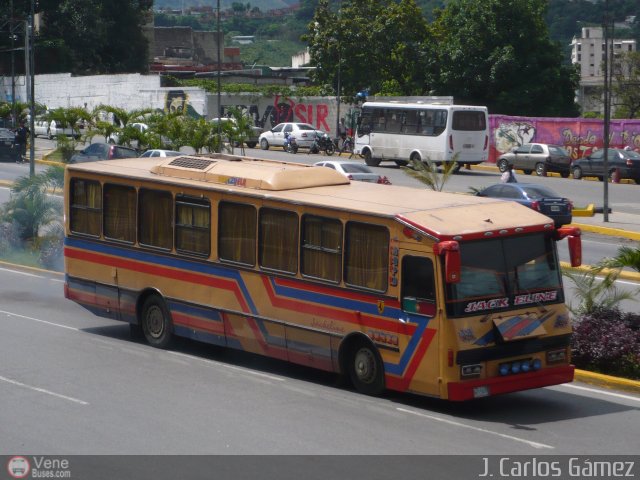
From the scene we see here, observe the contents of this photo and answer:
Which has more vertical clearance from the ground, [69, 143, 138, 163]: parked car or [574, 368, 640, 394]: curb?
[69, 143, 138, 163]: parked car

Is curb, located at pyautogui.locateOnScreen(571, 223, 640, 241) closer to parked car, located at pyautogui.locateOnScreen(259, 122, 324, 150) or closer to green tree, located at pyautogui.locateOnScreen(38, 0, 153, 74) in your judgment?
parked car, located at pyautogui.locateOnScreen(259, 122, 324, 150)

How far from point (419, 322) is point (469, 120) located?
38990mm

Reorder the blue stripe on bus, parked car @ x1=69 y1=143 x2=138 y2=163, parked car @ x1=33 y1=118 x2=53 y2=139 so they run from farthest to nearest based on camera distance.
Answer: parked car @ x1=33 y1=118 x2=53 y2=139
parked car @ x1=69 y1=143 x2=138 y2=163
the blue stripe on bus

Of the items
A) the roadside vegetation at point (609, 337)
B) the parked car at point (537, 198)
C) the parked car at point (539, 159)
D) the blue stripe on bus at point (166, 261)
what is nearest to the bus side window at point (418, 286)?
the blue stripe on bus at point (166, 261)

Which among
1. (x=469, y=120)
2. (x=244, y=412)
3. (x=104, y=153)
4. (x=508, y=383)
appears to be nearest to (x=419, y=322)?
(x=508, y=383)

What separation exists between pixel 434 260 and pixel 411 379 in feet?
4.45

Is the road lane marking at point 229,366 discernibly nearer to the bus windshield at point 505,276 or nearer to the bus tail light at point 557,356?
the bus windshield at point 505,276

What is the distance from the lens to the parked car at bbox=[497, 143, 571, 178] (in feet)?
164

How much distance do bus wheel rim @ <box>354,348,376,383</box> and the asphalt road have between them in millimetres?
244

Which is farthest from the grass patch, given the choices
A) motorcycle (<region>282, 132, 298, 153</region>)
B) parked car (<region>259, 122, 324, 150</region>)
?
parked car (<region>259, 122, 324, 150</region>)

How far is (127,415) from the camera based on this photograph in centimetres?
1178

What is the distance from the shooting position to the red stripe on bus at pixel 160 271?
14406mm
